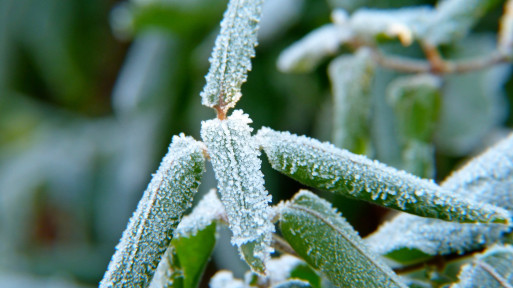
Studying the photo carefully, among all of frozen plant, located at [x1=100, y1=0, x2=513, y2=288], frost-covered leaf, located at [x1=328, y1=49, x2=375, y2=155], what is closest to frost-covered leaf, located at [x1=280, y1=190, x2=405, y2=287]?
frozen plant, located at [x1=100, y1=0, x2=513, y2=288]

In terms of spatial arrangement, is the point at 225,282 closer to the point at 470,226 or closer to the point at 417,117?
the point at 470,226

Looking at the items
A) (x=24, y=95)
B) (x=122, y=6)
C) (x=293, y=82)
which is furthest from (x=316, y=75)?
(x=24, y=95)

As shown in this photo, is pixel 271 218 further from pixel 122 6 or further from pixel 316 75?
pixel 122 6

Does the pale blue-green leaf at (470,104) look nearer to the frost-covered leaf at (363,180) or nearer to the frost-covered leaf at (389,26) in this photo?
the frost-covered leaf at (389,26)

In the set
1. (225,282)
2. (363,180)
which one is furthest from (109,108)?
(363,180)

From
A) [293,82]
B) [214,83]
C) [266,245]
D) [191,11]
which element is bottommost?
[266,245]

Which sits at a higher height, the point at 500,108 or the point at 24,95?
the point at 24,95

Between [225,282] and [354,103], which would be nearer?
[225,282]
